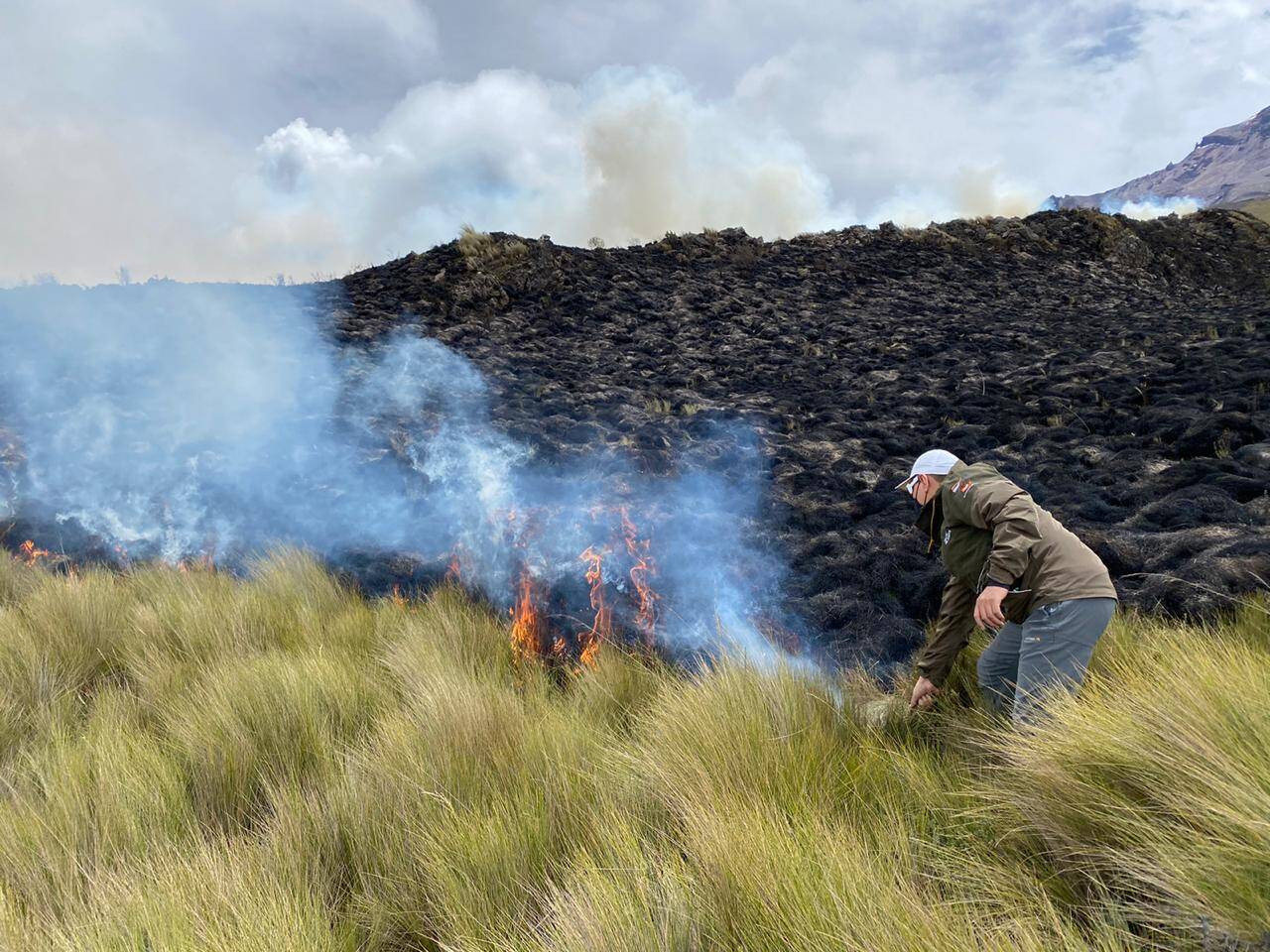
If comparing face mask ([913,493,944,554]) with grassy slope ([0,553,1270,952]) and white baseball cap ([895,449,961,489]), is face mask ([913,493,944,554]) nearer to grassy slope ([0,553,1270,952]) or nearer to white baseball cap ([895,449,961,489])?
white baseball cap ([895,449,961,489])

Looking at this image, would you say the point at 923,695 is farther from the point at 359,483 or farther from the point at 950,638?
the point at 359,483

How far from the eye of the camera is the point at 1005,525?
2621mm

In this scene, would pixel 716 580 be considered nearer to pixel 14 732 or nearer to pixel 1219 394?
pixel 14 732

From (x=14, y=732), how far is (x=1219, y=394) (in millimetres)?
9178

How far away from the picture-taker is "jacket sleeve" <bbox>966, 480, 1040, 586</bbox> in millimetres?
2578

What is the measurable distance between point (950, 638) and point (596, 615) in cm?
219

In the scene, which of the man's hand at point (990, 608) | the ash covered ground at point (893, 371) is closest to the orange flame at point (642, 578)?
the ash covered ground at point (893, 371)

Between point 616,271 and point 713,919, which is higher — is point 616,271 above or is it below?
above

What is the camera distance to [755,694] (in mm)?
2719

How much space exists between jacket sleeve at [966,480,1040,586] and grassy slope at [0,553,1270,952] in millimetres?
502

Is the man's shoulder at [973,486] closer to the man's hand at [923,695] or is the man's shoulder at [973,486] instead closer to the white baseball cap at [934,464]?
the white baseball cap at [934,464]

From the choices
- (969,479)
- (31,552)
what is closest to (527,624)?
(969,479)

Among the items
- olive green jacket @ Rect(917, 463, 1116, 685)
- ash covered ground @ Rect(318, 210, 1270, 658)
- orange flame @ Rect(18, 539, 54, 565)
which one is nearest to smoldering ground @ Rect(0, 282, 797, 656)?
orange flame @ Rect(18, 539, 54, 565)

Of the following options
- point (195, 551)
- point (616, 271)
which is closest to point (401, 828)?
point (195, 551)
